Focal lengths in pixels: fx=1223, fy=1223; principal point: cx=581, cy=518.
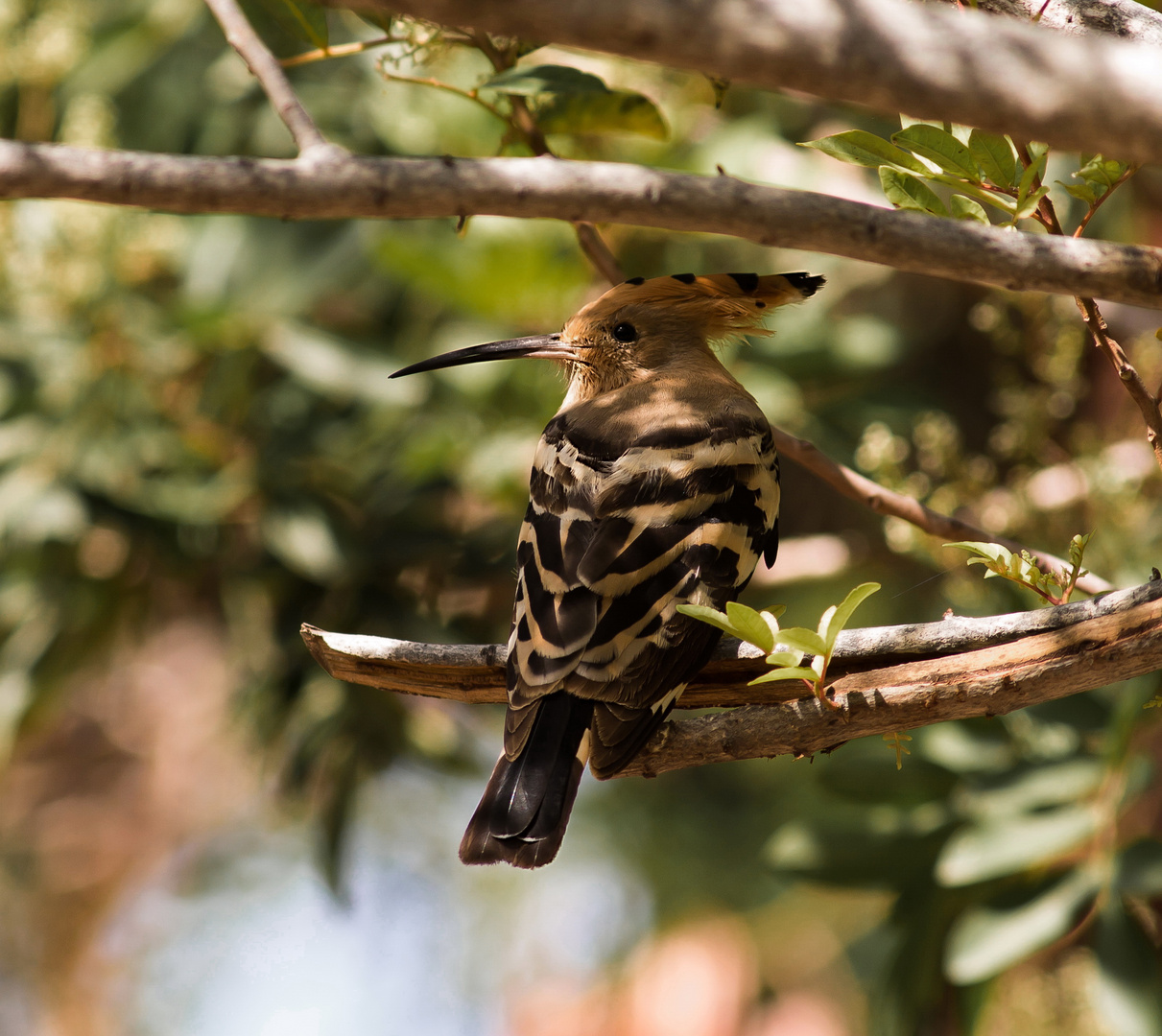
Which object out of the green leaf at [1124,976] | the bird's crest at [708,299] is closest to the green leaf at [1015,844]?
the green leaf at [1124,976]

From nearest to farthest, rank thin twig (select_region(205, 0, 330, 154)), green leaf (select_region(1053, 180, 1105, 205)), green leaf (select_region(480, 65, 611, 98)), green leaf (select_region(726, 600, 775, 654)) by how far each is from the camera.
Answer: thin twig (select_region(205, 0, 330, 154))
green leaf (select_region(726, 600, 775, 654))
green leaf (select_region(1053, 180, 1105, 205))
green leaf (select_region(480, 65, 611, 98))

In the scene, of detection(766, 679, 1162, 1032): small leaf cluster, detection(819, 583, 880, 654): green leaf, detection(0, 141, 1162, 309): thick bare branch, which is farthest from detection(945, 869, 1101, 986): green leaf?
detection(0, 141, 1162, 309): thick bare branch

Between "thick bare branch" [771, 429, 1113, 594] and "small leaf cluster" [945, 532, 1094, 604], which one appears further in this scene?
"thick bare branch" [771, 429, 1113, 594]

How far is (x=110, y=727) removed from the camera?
4.77 m

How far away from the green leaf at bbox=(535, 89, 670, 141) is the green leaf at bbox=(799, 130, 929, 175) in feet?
1.81

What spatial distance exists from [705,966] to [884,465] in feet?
8.95

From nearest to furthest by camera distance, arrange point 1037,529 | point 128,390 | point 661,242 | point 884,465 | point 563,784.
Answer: point 563,784, point 884,465, point 1037,529, point 128,390, point 661,242

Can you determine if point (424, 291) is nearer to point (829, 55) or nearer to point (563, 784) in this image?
point (563, 784)

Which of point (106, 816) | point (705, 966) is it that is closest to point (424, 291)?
point (705, 966)

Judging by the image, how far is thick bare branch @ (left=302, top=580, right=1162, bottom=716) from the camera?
1.36m

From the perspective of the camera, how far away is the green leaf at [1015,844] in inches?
82.8

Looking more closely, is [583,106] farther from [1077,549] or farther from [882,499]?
[1077,549]

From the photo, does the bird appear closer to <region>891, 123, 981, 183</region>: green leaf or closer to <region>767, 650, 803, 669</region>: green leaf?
<region>767, 650, 803, 669</region>: green leaf

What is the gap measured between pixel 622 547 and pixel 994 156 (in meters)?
0.70
